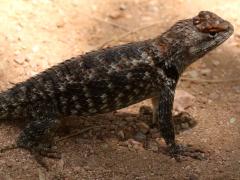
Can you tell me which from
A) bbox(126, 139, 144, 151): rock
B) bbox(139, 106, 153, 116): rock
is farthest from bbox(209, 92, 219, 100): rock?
bbox(126, 139, 144, 151): rock

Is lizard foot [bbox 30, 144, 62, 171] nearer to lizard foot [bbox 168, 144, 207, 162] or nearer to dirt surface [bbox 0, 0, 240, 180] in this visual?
dirt surface [bbox 0, 0, 240, 180]

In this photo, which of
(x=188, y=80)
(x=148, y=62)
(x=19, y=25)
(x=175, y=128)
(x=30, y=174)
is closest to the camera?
(x=30, y=174)

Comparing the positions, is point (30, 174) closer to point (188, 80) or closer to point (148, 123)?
point (148, 123)

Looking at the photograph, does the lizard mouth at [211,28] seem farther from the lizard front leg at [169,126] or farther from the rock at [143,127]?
the rock at [143,127]

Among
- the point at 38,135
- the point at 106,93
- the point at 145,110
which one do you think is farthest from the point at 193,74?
the point at 38,135

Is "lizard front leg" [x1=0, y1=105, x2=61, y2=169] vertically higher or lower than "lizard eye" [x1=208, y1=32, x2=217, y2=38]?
lower

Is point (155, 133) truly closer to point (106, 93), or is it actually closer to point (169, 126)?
point (169, 126)

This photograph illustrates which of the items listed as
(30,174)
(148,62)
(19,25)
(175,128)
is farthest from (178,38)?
(19,25)
